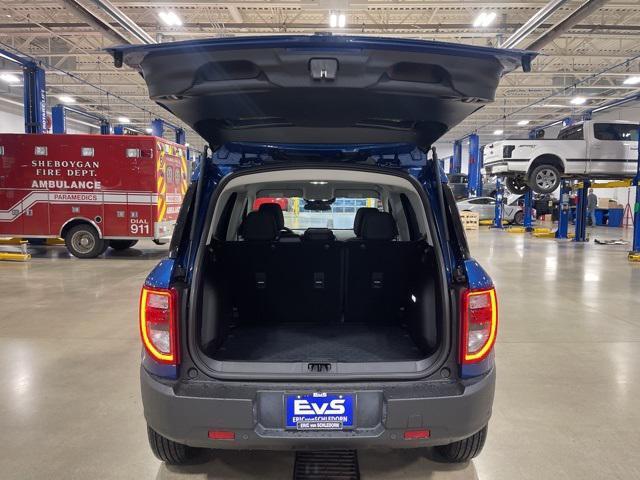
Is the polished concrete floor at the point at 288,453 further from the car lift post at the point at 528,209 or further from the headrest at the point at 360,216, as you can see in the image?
the car lift post at the point at 528,209

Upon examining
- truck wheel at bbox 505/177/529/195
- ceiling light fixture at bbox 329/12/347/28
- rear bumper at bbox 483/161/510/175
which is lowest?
truck wheel at bbox 505/177/529/195

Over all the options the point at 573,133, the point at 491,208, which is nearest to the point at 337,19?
the point at 573,133

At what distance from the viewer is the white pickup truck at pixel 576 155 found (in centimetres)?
1198

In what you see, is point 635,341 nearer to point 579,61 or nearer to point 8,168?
point 8,168

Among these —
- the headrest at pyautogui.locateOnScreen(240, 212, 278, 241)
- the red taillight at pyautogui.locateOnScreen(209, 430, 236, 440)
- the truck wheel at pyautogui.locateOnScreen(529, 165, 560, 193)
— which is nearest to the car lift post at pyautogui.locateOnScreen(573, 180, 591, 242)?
the truck wheel at pyautogui.locateOnScreen(529, 165, 560, 193)

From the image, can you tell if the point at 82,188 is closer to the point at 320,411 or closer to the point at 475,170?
the point at 320,411

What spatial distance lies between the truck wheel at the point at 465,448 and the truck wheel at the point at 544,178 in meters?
11.7

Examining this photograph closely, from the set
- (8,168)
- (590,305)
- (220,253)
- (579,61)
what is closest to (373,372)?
(220,253)

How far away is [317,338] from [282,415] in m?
0.83

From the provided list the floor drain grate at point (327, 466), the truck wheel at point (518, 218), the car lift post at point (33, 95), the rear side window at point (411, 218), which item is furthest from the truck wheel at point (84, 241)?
the truck wheel at point (518, 218)

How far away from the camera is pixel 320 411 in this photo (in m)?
1.73

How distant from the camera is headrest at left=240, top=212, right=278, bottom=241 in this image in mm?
2746

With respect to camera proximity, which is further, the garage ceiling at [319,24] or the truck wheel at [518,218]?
the truck wheel at [518,218]

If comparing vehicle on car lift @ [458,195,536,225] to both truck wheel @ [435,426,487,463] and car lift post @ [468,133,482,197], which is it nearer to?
car lift post @ [468,133,482,197]
